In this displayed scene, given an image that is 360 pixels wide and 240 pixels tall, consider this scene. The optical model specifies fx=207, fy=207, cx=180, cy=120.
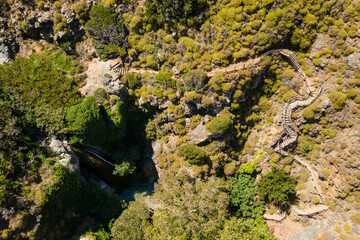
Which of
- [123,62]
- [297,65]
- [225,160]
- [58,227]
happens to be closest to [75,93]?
[123,62]

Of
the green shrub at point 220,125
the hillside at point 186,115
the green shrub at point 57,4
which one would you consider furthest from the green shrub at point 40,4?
the green shrub at point 220,125

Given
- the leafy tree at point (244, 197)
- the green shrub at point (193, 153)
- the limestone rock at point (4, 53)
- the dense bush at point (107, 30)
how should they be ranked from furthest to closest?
the limestone rock at point (4, 53) < the dense bush at point (107, 30) < the leafy tree at point (244, 197) < the green shrub at point (193, 153)

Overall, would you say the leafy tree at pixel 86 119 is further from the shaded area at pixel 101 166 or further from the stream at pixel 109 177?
the stream at pixel 109 177

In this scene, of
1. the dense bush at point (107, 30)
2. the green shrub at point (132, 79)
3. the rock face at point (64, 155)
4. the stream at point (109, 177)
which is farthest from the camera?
the stream at point (109, 177)

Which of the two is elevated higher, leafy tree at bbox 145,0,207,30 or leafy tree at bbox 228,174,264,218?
leafy tree at bbox 145,0,207,30

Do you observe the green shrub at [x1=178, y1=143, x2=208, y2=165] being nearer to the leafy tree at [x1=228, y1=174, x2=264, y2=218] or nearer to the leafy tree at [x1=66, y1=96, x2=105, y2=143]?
the leafy tree at [x1=228, y1=174, x2=264, y2=218]

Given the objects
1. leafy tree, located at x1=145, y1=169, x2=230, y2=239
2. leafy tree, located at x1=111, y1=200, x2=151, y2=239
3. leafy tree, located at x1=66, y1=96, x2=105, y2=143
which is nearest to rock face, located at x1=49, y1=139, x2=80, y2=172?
leafy tree, located at x1=66, y1=96, x2=105, y2=143

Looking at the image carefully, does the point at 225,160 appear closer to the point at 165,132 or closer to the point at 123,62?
the point at 165,132
